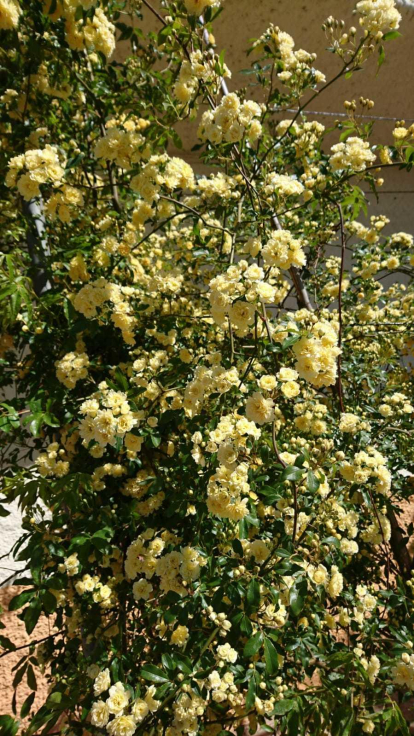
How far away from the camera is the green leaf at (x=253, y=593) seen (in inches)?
42.1

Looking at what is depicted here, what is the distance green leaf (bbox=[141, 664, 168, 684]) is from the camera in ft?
3.57

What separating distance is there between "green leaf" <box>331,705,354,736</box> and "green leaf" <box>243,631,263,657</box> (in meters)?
0.23

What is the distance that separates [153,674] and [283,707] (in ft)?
1.07

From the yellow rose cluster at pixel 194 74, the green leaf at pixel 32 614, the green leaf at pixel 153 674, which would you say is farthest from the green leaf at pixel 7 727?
the yellow rose cluster at pixel 194 74

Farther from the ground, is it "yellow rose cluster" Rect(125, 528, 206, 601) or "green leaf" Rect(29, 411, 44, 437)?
"green leaf" Rect(29, 411, 44, 437)

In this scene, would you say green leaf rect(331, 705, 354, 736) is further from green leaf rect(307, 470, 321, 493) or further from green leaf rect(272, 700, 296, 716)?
green leaf rect(307, 470, 321, 493)

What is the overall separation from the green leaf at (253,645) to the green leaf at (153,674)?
8.6 inches

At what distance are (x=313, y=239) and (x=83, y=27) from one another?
112 cm

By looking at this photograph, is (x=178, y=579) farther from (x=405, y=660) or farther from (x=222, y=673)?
(x=405, y=660)

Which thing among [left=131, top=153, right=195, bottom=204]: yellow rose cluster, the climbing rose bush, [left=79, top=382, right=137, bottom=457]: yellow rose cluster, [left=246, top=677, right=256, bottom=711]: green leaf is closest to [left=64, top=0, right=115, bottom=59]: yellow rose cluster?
the climbing rose bush

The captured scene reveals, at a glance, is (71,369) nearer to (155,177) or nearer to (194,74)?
(155,177)

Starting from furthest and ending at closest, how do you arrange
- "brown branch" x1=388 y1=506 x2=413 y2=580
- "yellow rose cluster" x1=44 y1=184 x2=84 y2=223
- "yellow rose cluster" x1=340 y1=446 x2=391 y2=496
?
"brown branch" x1=388 y1=506 x2=413 y2=580
"yellow rose cluster" x1=44 y1=184 x2=84 y2=223
"yellow rose cluster" x1=340 y1=446 x2=391 y2=496

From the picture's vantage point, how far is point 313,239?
6.37ft

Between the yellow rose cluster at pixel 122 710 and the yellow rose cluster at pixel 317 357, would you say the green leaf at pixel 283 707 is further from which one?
the yellow rose cluster at pixel 317 357
